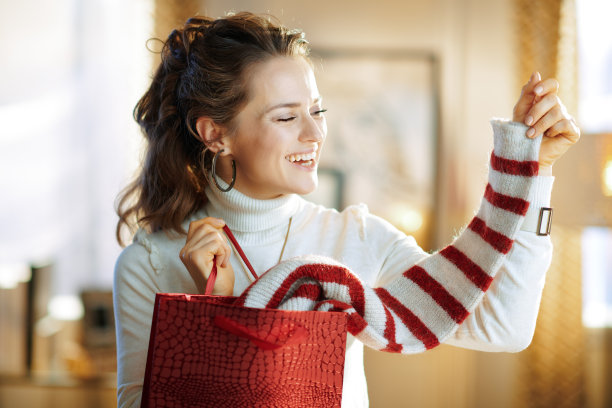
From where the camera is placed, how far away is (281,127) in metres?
1.17

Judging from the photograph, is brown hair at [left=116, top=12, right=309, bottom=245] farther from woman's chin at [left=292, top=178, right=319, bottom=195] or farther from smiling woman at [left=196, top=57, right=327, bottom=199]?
woman's chin at [left=292, top=178, right=319, bottom=195]

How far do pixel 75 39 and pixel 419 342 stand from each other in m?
2.84

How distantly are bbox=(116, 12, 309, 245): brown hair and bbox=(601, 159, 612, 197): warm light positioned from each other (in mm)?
1879

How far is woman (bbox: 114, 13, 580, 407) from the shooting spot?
1172mm

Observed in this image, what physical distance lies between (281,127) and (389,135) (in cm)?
211

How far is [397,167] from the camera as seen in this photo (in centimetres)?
321

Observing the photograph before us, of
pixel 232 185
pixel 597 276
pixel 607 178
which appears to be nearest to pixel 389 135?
pixel 607 178

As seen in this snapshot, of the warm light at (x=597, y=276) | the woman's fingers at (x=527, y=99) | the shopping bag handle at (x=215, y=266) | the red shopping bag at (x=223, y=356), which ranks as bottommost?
the warm light at (x=597, y=276)

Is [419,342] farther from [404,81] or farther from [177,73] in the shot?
[404,81]

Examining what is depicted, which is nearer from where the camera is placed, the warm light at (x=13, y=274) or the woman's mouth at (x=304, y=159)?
the woman's mouth at (x=304, y=159)

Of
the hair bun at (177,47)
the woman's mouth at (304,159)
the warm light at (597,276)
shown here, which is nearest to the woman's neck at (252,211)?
the woman's mouth at (304,159)

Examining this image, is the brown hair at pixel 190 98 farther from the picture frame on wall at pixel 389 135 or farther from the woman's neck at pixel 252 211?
the picture frame on wall at pixel 389 135

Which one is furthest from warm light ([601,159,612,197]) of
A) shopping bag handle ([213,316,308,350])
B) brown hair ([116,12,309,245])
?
shopping bag handle ([213,316,308,350])

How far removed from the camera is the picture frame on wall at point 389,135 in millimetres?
3207
